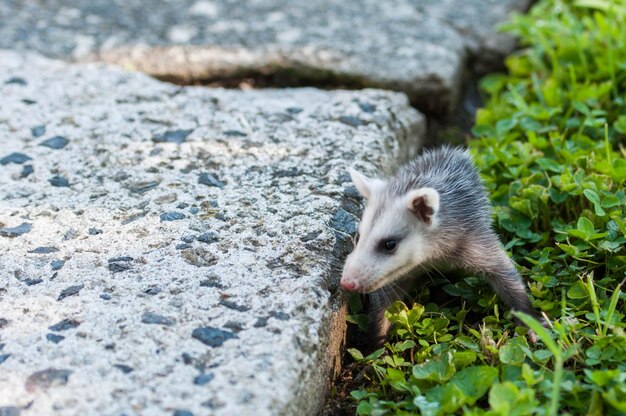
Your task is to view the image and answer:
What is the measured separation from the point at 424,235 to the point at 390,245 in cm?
16

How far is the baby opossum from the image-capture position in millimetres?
2914

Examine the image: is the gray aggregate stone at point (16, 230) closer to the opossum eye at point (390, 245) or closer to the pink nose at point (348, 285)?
the pink nose at point (348, 285)

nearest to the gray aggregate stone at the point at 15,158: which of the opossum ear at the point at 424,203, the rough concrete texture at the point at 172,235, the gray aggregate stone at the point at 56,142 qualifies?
the rough concrete texture at the point at 172,235

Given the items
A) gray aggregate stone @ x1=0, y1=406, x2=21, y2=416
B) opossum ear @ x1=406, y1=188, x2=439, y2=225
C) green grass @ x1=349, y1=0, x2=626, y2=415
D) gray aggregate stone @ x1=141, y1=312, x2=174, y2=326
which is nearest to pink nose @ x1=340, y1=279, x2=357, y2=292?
green grass @ x1=349, y1=0, x2=626, y2=415

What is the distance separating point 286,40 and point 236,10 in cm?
56

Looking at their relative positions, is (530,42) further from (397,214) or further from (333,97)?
(397,214)

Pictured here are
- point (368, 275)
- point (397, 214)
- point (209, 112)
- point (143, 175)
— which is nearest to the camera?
point (368, 275)

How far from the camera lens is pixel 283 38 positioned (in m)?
4.71

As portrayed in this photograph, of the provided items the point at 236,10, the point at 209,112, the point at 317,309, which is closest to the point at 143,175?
the point at 209,112

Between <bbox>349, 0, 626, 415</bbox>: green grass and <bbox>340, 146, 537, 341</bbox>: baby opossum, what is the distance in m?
0.10

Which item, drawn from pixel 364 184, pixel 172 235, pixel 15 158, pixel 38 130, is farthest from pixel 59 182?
pixel 364 184

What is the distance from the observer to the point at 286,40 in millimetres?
4688

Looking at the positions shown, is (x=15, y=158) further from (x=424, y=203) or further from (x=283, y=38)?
(x=283, y=38)

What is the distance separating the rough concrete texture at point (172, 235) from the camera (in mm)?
2299
